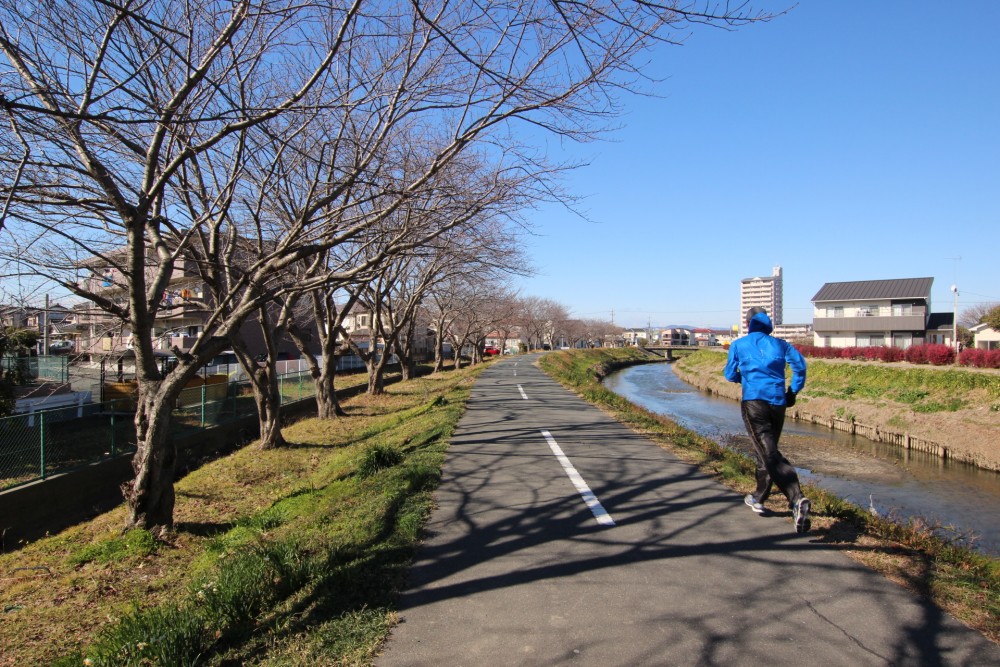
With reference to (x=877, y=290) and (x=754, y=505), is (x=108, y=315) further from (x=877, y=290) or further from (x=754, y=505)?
(x=877, y=290)

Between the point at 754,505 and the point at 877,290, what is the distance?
1881 inches

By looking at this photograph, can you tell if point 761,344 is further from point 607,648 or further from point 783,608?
point 607,648

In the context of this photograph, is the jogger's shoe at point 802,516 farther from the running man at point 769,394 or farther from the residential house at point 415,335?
the residential house at point 415,335

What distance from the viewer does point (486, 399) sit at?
60.4 ft

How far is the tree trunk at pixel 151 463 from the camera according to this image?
25.0 ft

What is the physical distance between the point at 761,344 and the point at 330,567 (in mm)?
4021

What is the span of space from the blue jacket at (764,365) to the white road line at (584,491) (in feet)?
5.37

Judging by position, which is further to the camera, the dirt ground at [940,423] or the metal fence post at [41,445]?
the dirt ground at [940,423]

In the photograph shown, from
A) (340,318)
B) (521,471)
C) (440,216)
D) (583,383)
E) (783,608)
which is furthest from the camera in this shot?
(583,383)

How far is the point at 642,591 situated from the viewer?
13.1ft

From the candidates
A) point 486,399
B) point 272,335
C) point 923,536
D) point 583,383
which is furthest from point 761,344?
point 583,383

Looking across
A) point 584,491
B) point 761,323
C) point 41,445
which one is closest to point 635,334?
point 41,445

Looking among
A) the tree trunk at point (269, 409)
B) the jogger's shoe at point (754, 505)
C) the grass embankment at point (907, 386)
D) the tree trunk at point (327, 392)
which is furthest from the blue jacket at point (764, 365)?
the grass embankment at point (907, 386)

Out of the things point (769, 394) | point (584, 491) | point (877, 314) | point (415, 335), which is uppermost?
point (877, 314)
